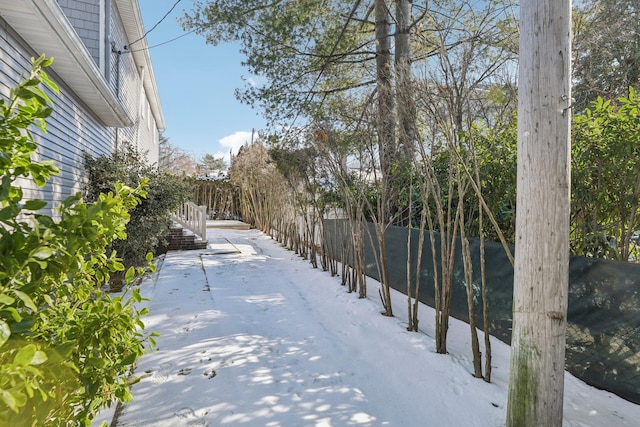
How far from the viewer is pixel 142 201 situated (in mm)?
6301

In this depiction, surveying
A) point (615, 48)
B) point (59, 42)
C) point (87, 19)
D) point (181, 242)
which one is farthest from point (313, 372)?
point (181, 242)

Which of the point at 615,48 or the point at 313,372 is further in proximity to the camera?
the point at 615,48

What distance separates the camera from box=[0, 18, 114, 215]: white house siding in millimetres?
3357

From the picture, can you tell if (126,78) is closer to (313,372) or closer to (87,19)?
(87,19)

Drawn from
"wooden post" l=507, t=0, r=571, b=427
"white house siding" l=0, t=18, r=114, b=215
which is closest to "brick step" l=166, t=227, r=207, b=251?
"white house siding" l=0, t=18, r=114, b=215

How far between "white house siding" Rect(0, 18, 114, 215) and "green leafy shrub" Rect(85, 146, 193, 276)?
30cm

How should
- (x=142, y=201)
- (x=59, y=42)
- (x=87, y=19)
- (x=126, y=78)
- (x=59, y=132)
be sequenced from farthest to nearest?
(x=126, y=78) < (x=87, y=19) < (x=142, y=201) < (x=59, y=132) < (x=59, y=42)

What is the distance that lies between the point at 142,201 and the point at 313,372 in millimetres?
4749

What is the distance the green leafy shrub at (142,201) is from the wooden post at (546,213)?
5.53 metres

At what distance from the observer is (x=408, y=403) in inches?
99.7

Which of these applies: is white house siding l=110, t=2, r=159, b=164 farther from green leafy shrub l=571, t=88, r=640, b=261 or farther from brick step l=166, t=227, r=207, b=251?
green leafy shrub l=571, t=88, r=640, b=261

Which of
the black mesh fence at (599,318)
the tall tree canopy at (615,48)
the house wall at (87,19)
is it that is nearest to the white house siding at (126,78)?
the house wall at (87,19)

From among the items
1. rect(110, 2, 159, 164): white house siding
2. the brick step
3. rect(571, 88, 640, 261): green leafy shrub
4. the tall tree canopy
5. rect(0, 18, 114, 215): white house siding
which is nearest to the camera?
rect(571, 88, 640, 261): green leafy shrub

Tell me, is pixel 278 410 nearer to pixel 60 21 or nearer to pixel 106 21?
pixel 60 21
